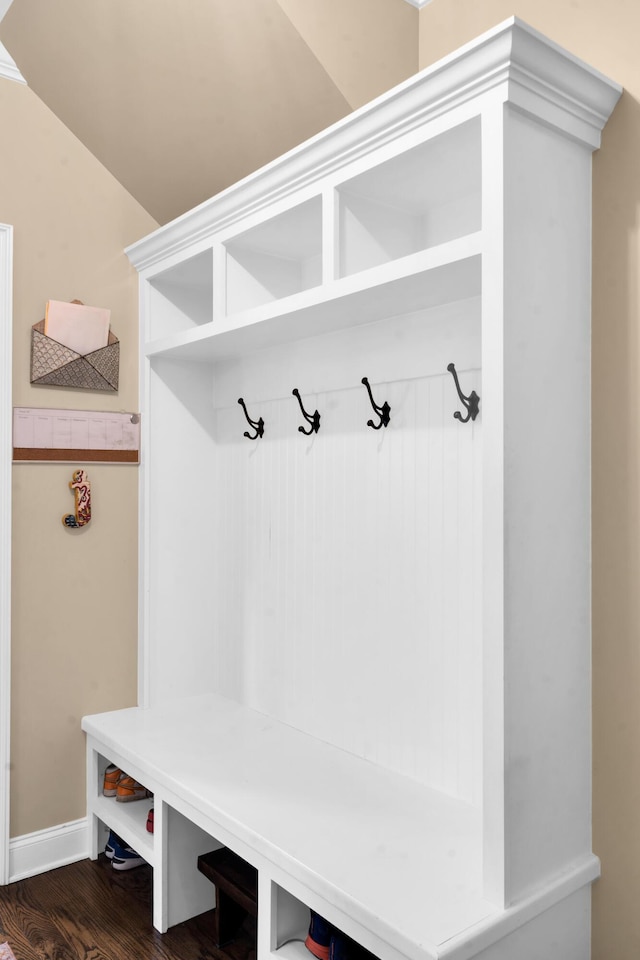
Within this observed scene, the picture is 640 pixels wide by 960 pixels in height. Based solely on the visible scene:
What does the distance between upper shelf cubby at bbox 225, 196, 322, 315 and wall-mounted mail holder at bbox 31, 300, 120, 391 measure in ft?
1.75

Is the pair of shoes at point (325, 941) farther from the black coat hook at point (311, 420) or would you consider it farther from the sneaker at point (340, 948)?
the black coat hook at point (311, 420)

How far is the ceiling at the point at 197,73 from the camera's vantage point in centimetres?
222

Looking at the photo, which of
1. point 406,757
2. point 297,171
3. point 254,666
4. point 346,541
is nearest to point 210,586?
point 254,666

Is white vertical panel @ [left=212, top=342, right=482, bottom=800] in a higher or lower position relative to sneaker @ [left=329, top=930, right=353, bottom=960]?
higher

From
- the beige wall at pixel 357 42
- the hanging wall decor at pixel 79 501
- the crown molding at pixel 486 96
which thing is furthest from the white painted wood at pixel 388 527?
the beige wall at pixel 357 42

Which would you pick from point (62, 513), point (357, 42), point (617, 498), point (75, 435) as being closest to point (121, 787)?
point (62, 513)

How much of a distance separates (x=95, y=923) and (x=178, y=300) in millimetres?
1903

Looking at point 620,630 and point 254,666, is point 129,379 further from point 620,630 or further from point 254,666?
point 620,630

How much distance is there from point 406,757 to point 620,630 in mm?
702

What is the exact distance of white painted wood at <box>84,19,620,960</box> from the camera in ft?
4.56

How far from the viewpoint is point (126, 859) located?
7.45 feet

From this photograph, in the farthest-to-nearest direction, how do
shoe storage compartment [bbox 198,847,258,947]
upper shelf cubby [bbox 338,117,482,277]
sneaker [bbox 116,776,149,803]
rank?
sneaker [bbox 116,776,149,803], shoe storage compartment [bbox 198,847,258,947], upper shelf cubby [bbox 338,117,482,277]

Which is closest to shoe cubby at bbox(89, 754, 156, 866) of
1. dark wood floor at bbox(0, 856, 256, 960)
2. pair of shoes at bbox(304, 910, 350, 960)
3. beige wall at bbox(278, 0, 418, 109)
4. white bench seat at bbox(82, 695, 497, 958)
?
white bench seat at bbox(82, 695, 497, 958)

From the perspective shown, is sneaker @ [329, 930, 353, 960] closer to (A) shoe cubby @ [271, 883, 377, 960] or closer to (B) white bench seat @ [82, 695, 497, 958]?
(A) shoe cubby @ [271, 883, 377, 960]
